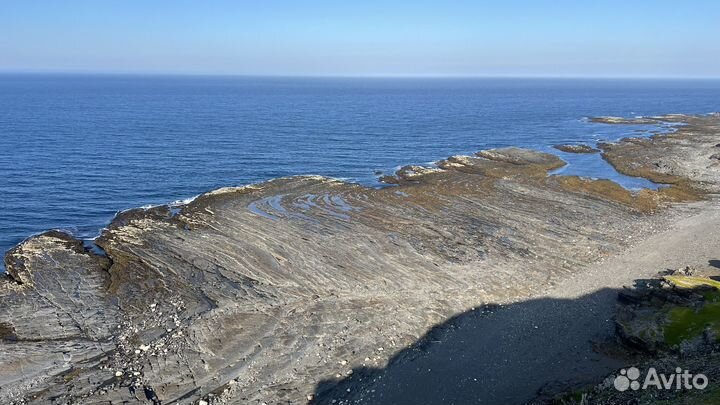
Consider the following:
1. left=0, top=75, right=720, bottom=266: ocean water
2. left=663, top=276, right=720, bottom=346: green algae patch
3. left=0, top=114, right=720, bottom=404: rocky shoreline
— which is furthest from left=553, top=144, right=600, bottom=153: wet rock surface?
left=663, top=276, right=720, bottom=346: green algae patch

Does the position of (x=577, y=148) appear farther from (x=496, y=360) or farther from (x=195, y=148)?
(x=496, y=360)

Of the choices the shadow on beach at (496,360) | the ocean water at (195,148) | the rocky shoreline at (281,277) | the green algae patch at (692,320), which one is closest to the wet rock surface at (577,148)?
the ocean water at (195,148)

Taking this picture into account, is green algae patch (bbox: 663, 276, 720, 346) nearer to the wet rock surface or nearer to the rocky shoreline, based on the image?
the rocky shoreline

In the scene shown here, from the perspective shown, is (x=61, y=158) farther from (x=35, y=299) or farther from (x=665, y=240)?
(x=665, y=240)

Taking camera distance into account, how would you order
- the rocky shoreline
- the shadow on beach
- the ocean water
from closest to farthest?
the shadow on beach < the rocky shoreline < the ocean water

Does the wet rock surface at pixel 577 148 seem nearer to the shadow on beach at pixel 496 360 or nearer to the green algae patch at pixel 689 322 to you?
the shadow on beach at pixel 496 360

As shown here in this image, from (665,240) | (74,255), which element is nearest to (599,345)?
(665,240)

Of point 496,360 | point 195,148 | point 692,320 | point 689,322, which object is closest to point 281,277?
point 496,360
